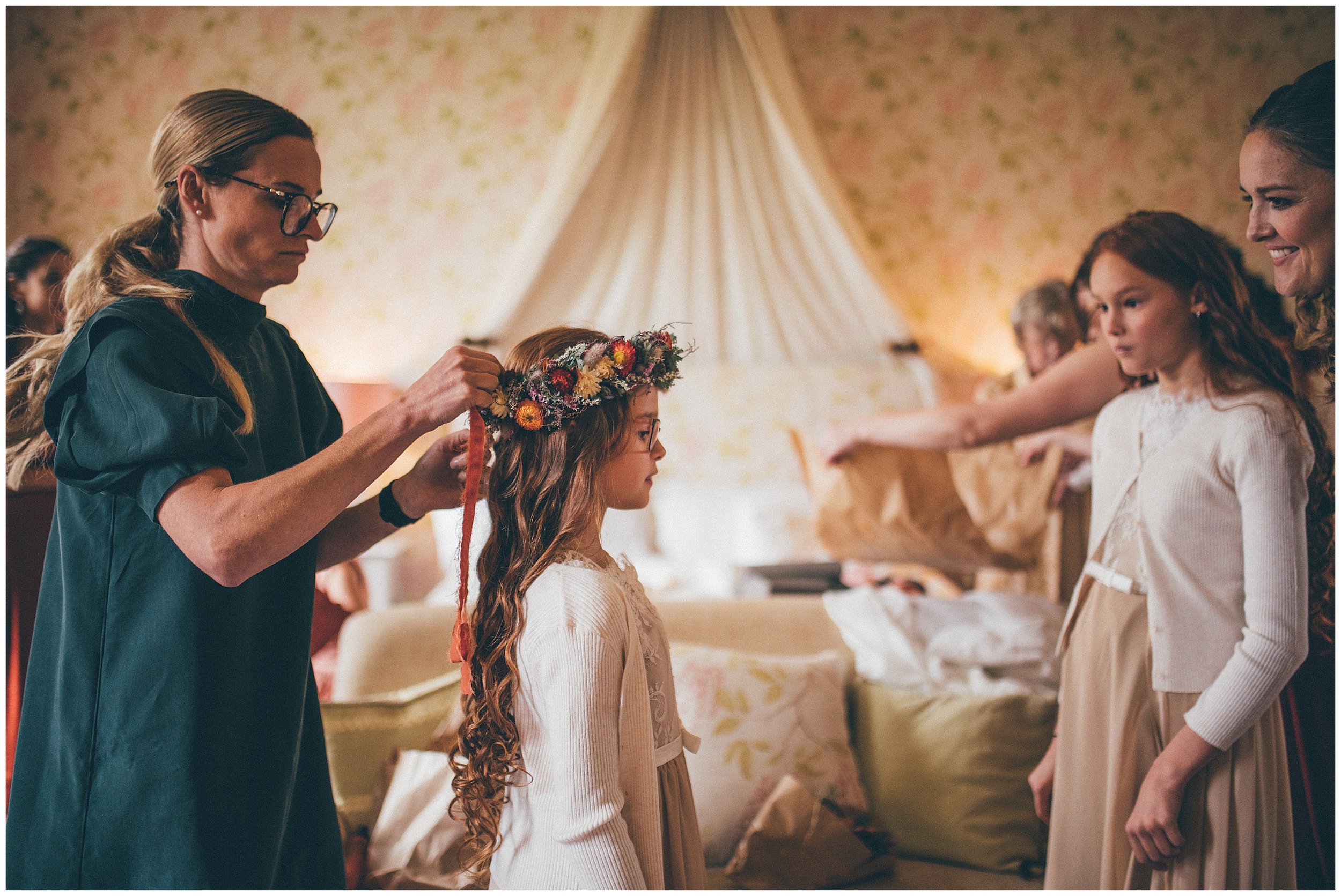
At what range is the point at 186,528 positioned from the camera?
2.60 ft

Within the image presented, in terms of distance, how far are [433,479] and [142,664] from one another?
36 centimetres

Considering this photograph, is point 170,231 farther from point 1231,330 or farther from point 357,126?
point 357,126

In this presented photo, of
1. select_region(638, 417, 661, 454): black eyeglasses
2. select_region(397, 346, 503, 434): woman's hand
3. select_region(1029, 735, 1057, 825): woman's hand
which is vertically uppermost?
select_region(397, 346, 503, 434): woman's hand

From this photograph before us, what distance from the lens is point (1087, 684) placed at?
111 cm

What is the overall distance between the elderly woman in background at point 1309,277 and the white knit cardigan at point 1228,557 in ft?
0.40

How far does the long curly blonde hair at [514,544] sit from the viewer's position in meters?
0.92

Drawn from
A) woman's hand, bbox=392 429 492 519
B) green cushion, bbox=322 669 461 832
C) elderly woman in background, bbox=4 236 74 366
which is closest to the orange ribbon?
woman's hand, bbox=392 429 492 519

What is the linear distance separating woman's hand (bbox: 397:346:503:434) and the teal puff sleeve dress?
181 mm

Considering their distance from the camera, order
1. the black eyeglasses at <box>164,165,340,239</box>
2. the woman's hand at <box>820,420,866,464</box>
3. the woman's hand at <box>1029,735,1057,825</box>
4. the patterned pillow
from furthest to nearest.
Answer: the woman's hand at <box>820,420,866,464</box>
the patterned pillow
the woman's hand at <box>1029,735,1057,825</box>
the black eyeglasses at <box>164,165,340,239</box>

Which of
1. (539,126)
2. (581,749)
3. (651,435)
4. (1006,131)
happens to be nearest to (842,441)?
(651,435)

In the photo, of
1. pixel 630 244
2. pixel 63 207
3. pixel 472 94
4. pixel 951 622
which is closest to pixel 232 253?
pixel 951 622

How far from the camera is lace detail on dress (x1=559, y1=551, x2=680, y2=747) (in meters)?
0.96

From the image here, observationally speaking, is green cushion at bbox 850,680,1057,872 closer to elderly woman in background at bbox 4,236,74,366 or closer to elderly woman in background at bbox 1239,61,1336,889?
elderly woman in background at bbox 1239,61,1336,889

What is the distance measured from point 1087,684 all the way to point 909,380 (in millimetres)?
2321
